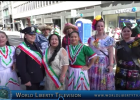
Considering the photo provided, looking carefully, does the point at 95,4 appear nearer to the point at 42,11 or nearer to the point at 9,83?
the point at 42,11

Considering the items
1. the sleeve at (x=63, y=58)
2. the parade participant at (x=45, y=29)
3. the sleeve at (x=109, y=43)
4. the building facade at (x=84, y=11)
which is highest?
the building facade at (x=84, y=11)

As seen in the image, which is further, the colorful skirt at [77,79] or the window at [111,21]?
the window at [111,21]

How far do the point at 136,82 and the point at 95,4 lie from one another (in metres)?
19.2

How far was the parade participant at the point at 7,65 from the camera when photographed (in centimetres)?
233

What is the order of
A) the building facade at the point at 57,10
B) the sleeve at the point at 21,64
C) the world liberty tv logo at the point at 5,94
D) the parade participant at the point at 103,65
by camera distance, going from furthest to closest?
the building facade at the point at 57,10
the parade participant at the point at 103,65
the sleeve at the point at 21,64
the world liberty tv logo at the point at 5,94

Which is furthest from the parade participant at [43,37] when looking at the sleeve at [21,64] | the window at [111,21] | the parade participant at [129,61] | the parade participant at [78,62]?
the window at [111,21]

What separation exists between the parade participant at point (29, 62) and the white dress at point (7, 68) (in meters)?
0.15

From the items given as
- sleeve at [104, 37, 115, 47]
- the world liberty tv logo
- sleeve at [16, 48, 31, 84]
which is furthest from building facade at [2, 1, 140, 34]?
the world liberty tv logo

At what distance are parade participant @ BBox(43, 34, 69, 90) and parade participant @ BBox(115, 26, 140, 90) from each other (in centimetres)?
93

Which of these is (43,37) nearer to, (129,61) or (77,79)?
(77,79)

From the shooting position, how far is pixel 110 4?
1905cm

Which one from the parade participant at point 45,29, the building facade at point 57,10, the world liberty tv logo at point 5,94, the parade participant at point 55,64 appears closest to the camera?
the world liberty tv logo at point 5,94

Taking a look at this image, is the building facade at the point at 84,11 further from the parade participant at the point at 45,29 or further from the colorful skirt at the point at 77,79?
the colorful skirt at the point at 77,79

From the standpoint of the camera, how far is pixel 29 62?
2305 mm
